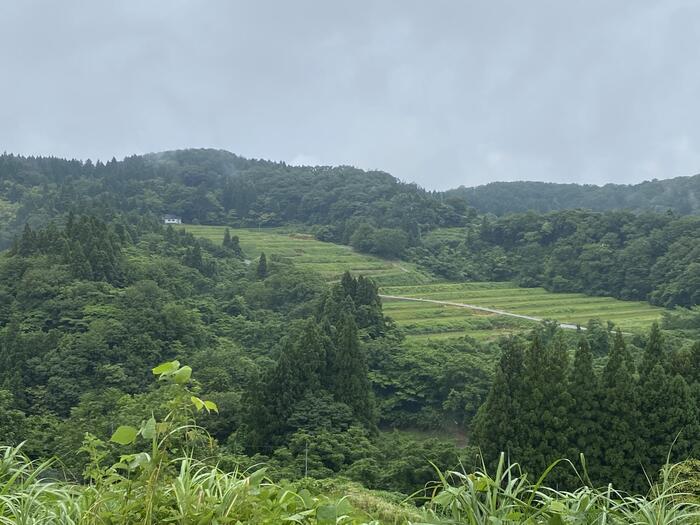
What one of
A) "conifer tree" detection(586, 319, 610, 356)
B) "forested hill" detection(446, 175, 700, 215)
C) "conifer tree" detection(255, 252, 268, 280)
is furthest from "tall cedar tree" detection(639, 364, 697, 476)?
"forested hill" detection(446, 175, 700, 215)

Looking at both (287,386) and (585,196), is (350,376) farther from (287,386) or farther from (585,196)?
(585,196)

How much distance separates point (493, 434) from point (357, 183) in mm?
56829

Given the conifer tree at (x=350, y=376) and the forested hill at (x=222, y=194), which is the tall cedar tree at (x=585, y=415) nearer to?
the conifer tree at (x=350, y=376)

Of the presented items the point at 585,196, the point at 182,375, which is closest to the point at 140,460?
the point at 182,375

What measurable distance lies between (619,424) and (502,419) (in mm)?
2643

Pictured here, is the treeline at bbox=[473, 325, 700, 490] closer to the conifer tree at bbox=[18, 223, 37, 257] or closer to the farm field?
the farm field

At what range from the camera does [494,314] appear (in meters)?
35.7

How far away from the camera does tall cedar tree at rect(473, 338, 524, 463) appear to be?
15.0 metres

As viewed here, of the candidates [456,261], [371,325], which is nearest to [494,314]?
[371,325]

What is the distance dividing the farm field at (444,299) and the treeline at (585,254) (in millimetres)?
1388

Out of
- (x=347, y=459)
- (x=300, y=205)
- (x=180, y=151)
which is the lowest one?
(x=347, y=459)

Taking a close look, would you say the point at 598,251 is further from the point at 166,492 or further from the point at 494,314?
the point at 166,492

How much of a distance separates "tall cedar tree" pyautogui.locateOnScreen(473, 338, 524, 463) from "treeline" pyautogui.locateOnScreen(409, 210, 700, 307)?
27.7 meters

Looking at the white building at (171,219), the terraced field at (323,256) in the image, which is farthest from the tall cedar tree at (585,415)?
the white building at (171,219)
